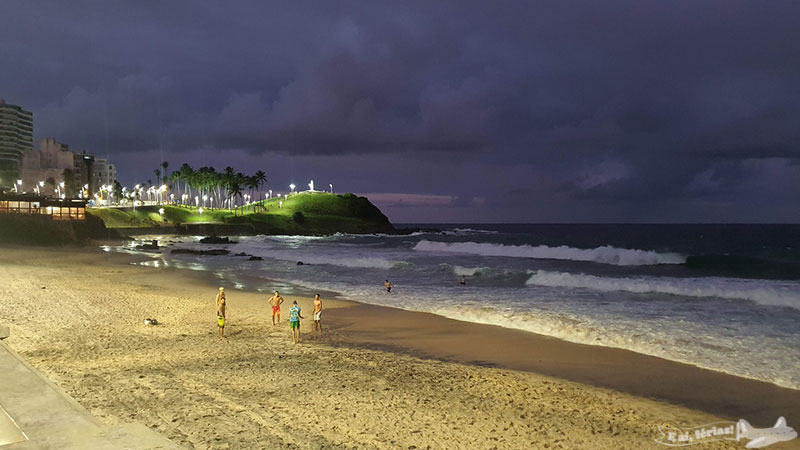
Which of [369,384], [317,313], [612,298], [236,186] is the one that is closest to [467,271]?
[612,298]

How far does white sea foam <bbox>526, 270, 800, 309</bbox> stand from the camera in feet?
85.3

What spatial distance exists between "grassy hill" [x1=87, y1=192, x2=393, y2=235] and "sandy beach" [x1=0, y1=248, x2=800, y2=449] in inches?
3240

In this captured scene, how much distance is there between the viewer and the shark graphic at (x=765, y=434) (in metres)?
8.71

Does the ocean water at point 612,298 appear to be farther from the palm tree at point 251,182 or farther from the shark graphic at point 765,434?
the palm tree at point 251,182

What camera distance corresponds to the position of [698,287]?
29.9 metres

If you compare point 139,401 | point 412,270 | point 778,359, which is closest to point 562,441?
point 139,401

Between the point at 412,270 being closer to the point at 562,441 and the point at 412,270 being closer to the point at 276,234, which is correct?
the point at 562,441

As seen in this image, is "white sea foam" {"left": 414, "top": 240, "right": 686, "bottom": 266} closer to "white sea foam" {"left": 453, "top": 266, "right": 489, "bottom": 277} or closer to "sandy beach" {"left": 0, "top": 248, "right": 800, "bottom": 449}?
"white sea foam" {"left": 453, "top": 266, "right": 489, "bottom": 277}

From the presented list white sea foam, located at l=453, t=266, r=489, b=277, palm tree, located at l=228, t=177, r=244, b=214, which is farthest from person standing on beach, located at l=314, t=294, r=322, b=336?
palm tree, located at l=228, t=177, r=244, b=214

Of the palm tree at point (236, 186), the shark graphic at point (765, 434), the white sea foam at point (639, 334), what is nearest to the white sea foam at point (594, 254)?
the white sea foam at point (639, 334)

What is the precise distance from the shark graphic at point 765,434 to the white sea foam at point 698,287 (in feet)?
61.1

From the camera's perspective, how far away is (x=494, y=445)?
8.23 metres

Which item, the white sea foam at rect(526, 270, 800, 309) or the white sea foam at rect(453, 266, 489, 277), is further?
the white sea foam at rect(453, 266, 489, 277)

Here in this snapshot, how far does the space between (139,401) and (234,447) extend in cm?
311
